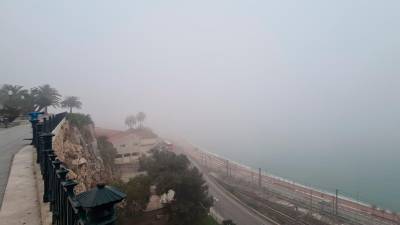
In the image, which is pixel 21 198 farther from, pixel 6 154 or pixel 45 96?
pixel 45 96

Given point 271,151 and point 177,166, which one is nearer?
point 177,166

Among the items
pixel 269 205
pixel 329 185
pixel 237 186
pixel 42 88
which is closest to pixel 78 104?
pixel 42 88

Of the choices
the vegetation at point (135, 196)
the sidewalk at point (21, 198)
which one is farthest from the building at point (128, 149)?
the sidewalk at point (21, 198)

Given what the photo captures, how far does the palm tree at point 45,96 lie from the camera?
3394 cm

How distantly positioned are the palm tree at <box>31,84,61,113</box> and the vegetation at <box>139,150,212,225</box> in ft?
59.5

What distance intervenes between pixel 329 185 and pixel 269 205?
74.2 ft

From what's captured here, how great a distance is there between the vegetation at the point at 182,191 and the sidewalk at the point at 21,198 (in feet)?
46.7

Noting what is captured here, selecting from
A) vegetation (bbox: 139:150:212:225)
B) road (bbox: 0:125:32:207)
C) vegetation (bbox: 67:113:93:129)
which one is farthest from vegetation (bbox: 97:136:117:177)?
road (bbox: 0:125:32:207)

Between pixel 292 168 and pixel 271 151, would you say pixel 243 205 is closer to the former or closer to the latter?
pixel 292 168

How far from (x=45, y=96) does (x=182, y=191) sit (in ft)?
73.2

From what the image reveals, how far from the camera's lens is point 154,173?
78.2 ft

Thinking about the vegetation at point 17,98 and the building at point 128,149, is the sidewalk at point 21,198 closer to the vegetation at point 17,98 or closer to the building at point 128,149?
the vegetation at point 17,98

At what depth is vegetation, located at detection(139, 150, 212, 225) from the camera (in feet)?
70.7

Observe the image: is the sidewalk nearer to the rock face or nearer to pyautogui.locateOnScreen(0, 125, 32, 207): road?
pyautogui.locateOnScreen(0, 125, 32, 207): road
